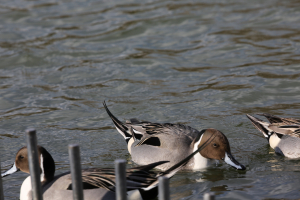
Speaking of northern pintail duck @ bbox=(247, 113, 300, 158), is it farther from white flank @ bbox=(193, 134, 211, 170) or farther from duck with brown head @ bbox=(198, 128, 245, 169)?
white flank @ bbox=(193, 134, 211, 170)

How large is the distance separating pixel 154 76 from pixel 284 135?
338 cm

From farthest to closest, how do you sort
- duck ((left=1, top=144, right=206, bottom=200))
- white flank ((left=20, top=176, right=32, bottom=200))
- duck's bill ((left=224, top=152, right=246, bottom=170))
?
duck's bill ((left=224, top=152, right=246, bottom=170)) → white flank ((left=20, top=176, right=32, bottom=200)) → duck ((left=1, top=144, right=206, bottom=200))

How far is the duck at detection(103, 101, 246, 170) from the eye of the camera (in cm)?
519

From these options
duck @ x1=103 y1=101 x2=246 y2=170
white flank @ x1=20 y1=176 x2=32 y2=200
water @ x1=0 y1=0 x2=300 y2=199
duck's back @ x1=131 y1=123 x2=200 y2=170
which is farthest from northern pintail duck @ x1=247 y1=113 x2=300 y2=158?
white flank @ x1=20 y1=176 x2=32 y2=200

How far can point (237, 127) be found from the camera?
21.2 feet

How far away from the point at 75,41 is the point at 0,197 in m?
7.14

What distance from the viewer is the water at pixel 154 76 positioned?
5543 millimetres

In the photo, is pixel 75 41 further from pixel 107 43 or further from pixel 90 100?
pixel 90 100

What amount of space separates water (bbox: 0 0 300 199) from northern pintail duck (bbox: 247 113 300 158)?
132mm

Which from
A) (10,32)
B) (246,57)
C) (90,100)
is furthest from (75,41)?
(246,57)

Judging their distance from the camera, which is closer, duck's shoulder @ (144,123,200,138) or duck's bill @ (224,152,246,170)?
duck's bill @ (224,152,246,170)

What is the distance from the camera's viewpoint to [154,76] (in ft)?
28.2

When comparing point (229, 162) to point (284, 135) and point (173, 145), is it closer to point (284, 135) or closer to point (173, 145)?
point (173, 145)

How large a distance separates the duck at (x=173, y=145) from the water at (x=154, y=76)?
16 cm
